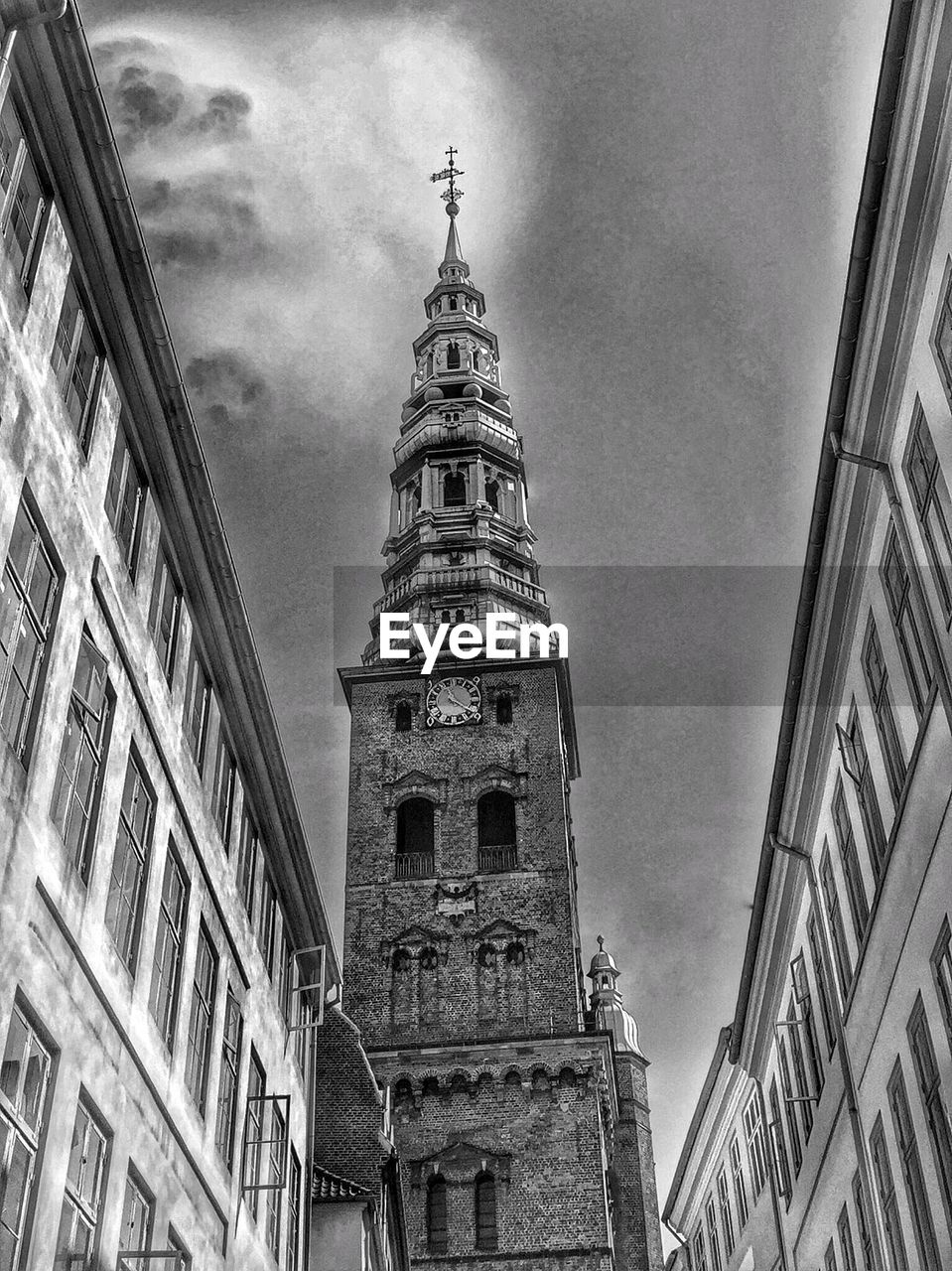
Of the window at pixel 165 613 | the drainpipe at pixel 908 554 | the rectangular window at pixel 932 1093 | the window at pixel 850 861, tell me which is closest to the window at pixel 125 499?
the window at pixel 165 613

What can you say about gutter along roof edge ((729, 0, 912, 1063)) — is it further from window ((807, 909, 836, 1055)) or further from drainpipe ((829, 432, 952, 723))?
window ((807, 909, 836, 1055))

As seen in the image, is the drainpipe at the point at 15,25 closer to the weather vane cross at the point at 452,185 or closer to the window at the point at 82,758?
the window at the point at 82,758

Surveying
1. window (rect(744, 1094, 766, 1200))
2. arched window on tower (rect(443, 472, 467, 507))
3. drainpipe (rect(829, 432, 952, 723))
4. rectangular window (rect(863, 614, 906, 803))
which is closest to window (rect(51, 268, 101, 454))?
drainpipe (rect(829, 432, 952, 723))

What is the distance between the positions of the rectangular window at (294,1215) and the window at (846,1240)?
781 cm

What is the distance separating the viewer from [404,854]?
151 ft

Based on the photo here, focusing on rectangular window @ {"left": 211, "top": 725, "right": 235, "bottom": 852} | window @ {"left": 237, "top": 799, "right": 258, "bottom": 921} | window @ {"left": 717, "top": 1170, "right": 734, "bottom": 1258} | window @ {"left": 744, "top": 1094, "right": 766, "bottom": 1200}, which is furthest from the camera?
window @ {"left": 717, "top": 1170, "right": 734, "bottom": 1258}

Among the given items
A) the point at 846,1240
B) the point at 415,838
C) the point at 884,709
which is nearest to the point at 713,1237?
the point at 415,838

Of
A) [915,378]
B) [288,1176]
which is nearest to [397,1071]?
[288,1176]

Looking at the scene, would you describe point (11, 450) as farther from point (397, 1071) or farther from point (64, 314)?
point (397, 1071)

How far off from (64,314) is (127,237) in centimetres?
124

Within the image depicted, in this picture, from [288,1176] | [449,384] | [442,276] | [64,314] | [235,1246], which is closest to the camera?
[64,314]

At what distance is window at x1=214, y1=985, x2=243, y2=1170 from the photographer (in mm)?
18047

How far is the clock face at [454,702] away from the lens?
4825 cm

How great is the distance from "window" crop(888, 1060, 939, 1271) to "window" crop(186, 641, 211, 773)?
9.06 m
